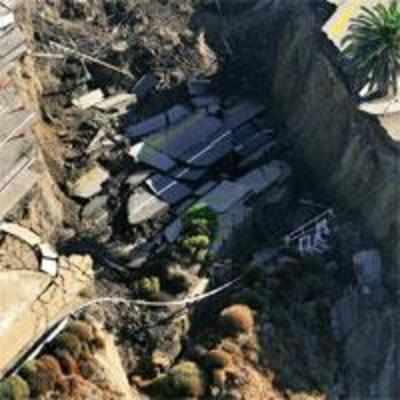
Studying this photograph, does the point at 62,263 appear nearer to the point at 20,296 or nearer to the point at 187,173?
the point at 20,296

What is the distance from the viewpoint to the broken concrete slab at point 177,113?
38312 millimetres

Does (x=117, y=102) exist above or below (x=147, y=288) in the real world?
above

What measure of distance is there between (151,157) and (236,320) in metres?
9.04

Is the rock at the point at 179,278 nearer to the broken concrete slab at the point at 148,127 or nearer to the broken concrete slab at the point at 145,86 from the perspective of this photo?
the broken concrete slab at the point at 148,127

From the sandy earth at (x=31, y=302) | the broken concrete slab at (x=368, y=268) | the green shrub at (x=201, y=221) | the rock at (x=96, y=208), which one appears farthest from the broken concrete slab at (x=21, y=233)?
the broken concrete slab at (x=368, y=268)

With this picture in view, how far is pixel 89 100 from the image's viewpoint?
38.0 m

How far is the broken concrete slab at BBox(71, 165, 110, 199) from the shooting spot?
35106 millimetres

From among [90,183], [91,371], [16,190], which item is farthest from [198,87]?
[91,371]

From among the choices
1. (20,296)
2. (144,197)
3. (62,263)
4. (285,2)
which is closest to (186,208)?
(144,197)

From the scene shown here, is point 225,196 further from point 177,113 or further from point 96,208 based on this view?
point 177,113

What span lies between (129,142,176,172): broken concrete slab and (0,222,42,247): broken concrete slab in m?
6.47

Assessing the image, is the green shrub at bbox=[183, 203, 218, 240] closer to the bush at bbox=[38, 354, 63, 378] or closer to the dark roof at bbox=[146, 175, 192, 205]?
the dark roof at bbox=[146, 175, 192, 205]

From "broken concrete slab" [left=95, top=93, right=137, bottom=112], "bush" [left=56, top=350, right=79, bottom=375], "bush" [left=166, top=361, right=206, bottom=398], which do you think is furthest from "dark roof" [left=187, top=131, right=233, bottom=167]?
"bush" [left=56, top=350, right=79, bottom=375]

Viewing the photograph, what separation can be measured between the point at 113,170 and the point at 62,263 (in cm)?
596
